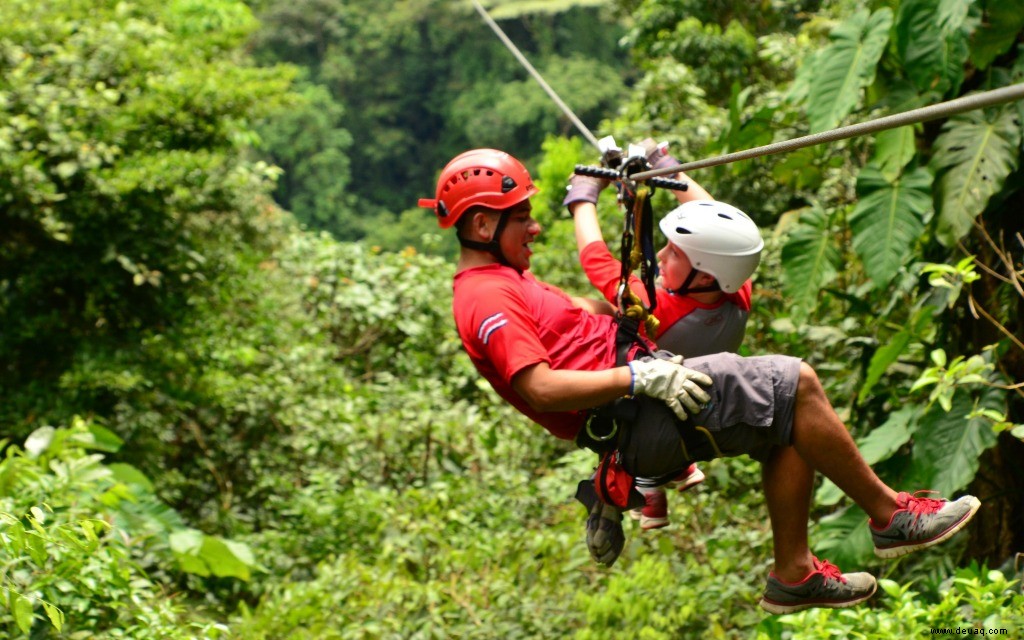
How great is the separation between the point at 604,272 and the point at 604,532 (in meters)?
0.70

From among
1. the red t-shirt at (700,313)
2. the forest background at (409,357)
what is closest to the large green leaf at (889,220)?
the forest background at (409,357)

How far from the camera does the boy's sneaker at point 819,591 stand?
2896 millimetres

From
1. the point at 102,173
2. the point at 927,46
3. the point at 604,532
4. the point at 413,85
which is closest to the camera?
the point at 604,532

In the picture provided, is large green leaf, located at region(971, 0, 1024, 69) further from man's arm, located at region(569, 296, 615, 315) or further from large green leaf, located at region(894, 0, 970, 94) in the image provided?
man's arm, located at region(569, 296, 615, 315)

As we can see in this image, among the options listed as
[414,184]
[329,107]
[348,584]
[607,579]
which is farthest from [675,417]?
[414,184]

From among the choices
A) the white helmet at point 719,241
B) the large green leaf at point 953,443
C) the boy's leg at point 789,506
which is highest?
the white helmet at point 719,241

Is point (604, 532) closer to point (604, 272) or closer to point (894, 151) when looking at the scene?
point (604, 272)

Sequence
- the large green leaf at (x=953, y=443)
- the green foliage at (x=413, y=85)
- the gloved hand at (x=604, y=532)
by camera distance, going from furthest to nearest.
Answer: the green foliage at (x=413, y=85), the large green leaf at (x=953, y=443), the gloved hand at (x=604, y=532)

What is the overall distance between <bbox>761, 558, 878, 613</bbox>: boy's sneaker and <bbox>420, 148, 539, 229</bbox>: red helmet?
119 centimetres

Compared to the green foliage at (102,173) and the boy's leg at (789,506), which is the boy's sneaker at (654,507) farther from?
the green foliage at (102,173)

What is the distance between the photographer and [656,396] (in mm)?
2654

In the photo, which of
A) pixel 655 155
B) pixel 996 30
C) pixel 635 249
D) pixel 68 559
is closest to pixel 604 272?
pixel 635 249

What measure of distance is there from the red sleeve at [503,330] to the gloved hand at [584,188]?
0.50m

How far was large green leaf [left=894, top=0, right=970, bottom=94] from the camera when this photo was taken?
3898 millimetres
